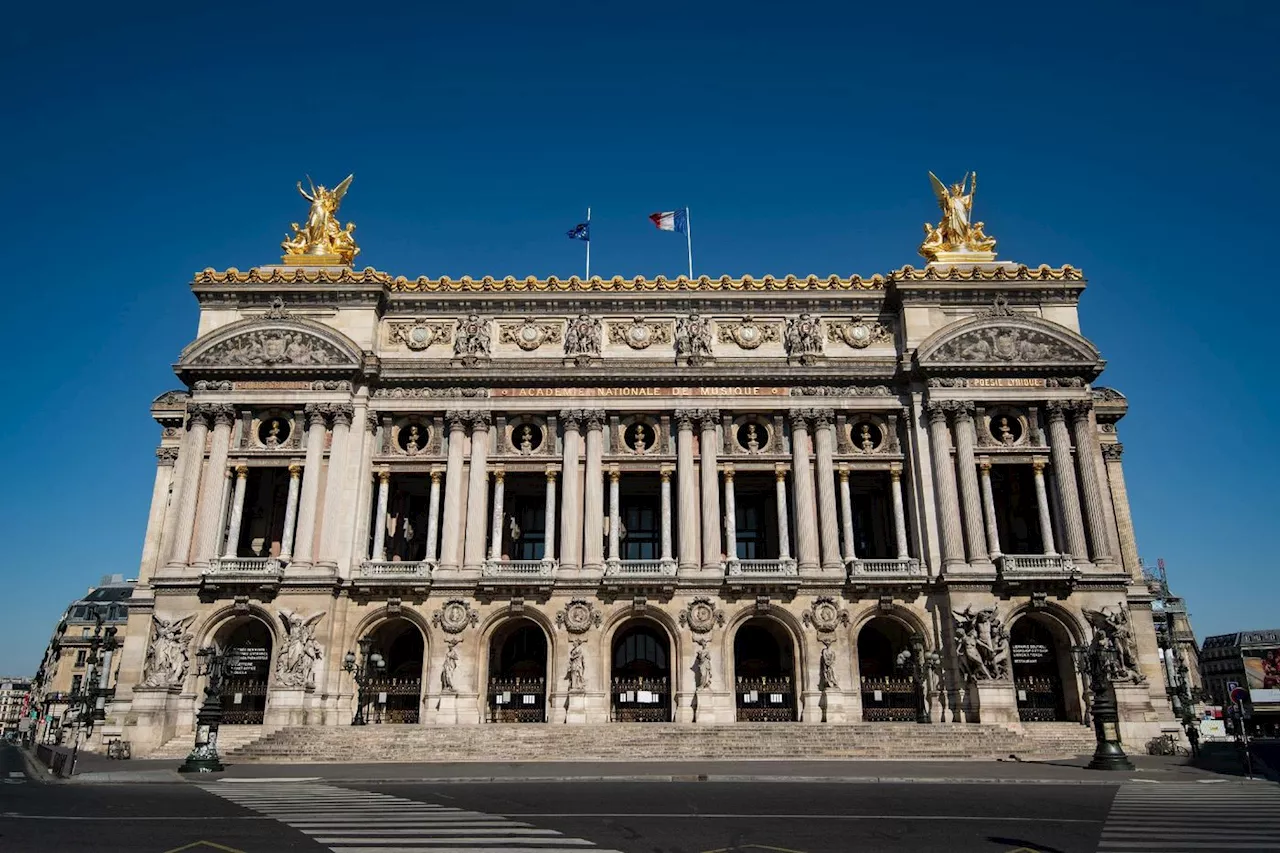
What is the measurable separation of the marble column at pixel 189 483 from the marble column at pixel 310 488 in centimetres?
472

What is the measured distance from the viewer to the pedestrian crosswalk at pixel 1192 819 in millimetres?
13672

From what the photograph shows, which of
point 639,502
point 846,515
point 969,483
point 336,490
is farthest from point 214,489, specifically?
point 969,483

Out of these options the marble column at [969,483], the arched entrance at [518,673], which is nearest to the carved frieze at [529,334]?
the arched entrance at [518,673]

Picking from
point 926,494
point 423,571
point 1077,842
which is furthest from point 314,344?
point 1077,842

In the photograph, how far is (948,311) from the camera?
4534 centimetres

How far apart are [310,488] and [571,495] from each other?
1207cm

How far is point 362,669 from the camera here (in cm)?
4084

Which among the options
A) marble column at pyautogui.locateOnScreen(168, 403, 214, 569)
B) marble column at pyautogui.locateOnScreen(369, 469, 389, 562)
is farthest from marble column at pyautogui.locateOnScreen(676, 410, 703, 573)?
marble column at pyautogui.locateOnScreen(168, 403, 214, 569)

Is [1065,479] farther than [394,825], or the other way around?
[1065,479]

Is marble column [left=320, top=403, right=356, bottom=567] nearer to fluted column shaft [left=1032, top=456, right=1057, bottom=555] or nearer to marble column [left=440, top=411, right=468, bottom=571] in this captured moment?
marble column [left=440, top=411, right=468, bottom=571]

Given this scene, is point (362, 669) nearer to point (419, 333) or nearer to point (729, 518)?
point (419, 333)

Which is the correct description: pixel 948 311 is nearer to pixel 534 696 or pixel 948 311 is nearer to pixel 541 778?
pixel 534 696

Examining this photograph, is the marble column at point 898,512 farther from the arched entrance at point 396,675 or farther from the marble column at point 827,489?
the arched entrance at point 396,675

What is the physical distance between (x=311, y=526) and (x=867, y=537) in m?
27.8
